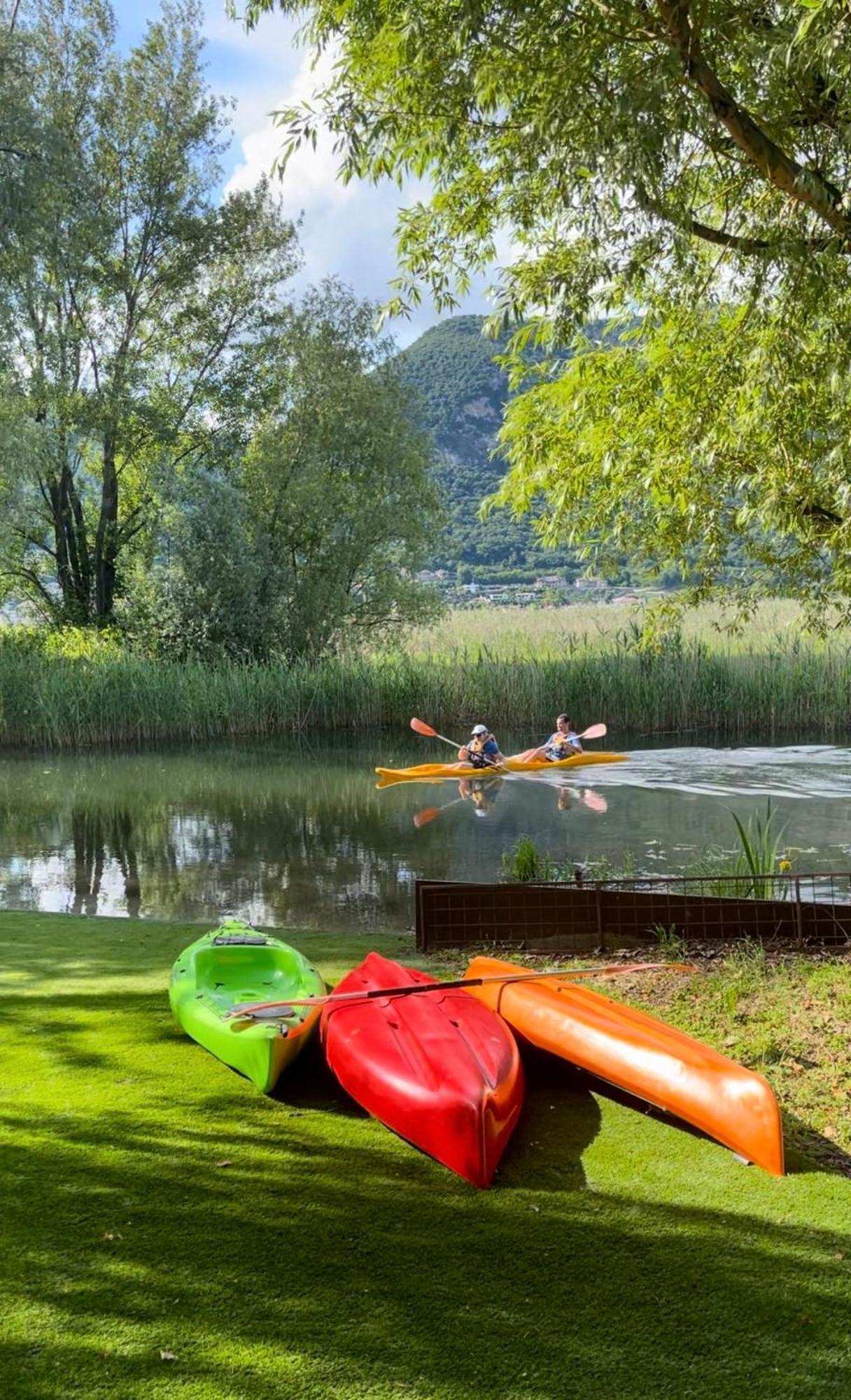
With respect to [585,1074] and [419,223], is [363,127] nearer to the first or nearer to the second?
[419,223]

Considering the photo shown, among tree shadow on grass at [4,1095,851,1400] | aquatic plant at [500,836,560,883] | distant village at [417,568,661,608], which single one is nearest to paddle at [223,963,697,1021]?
tree shadow on grass at [4,1095,851,1400]

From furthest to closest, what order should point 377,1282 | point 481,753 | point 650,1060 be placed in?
1. point 481,753
2. point 650,1060
3. point 377,1282

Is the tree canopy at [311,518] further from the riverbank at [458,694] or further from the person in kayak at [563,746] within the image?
the person in kayak at [563,746]

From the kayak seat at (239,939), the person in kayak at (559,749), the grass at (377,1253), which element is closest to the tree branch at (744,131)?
the grass at (377,1253)

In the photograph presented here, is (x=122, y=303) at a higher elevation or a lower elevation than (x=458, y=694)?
higher

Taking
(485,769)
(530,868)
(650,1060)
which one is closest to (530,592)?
(485,769)

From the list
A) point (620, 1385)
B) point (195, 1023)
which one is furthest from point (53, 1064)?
point (620, 1385)

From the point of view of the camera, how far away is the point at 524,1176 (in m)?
3.19

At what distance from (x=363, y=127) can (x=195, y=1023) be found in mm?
3736

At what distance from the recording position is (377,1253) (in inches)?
109

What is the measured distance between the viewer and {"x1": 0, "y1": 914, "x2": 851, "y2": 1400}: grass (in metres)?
2.30

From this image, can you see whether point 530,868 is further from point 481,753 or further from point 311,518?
point 311,518

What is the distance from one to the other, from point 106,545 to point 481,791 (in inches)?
590

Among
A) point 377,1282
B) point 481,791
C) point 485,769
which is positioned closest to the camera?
point 377,1282
